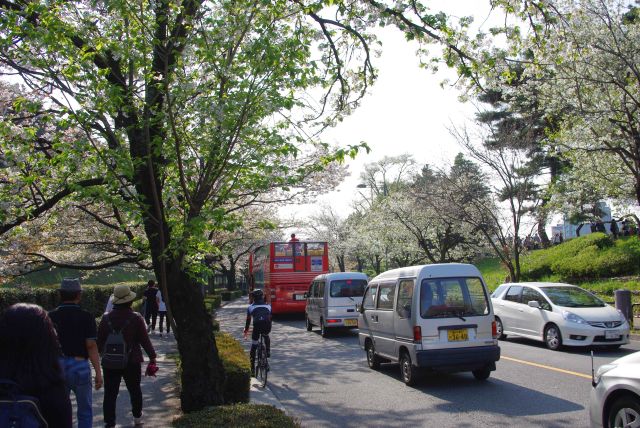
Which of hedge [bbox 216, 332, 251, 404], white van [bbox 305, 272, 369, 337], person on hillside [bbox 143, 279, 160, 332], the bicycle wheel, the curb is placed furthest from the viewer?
person on hillside [bbox 143, 279, 160, 332]

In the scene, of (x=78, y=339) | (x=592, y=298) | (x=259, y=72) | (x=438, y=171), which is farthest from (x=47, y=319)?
(x=438, y=171)

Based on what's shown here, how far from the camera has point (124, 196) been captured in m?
7.19

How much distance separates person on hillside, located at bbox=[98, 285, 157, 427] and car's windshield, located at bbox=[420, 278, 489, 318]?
462 centimetres

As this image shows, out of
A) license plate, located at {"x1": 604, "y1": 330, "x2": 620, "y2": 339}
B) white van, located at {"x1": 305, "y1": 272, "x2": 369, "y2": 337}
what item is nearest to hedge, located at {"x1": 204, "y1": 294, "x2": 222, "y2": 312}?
white van, located at {"x1": 305, "y1": 272, "x2": 369, "y2": 337}

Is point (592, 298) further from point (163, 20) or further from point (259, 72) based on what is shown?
point (163, 20)

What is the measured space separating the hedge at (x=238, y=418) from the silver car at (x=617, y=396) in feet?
9.59

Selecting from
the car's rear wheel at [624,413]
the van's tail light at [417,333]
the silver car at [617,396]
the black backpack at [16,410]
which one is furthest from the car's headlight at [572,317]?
the black backpack at [16,410]

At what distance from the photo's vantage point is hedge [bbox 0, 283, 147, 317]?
19.8 meters

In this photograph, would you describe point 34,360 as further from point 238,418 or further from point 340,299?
point 340,299

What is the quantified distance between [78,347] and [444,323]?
5860mm

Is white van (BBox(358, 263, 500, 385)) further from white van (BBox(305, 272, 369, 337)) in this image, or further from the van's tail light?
white van (BBox(305, 272, 369, 337))

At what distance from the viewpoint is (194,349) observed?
7.05m

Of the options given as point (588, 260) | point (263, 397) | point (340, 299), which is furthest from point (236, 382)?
point (588, 260)

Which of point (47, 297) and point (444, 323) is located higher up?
point (47, 297)
